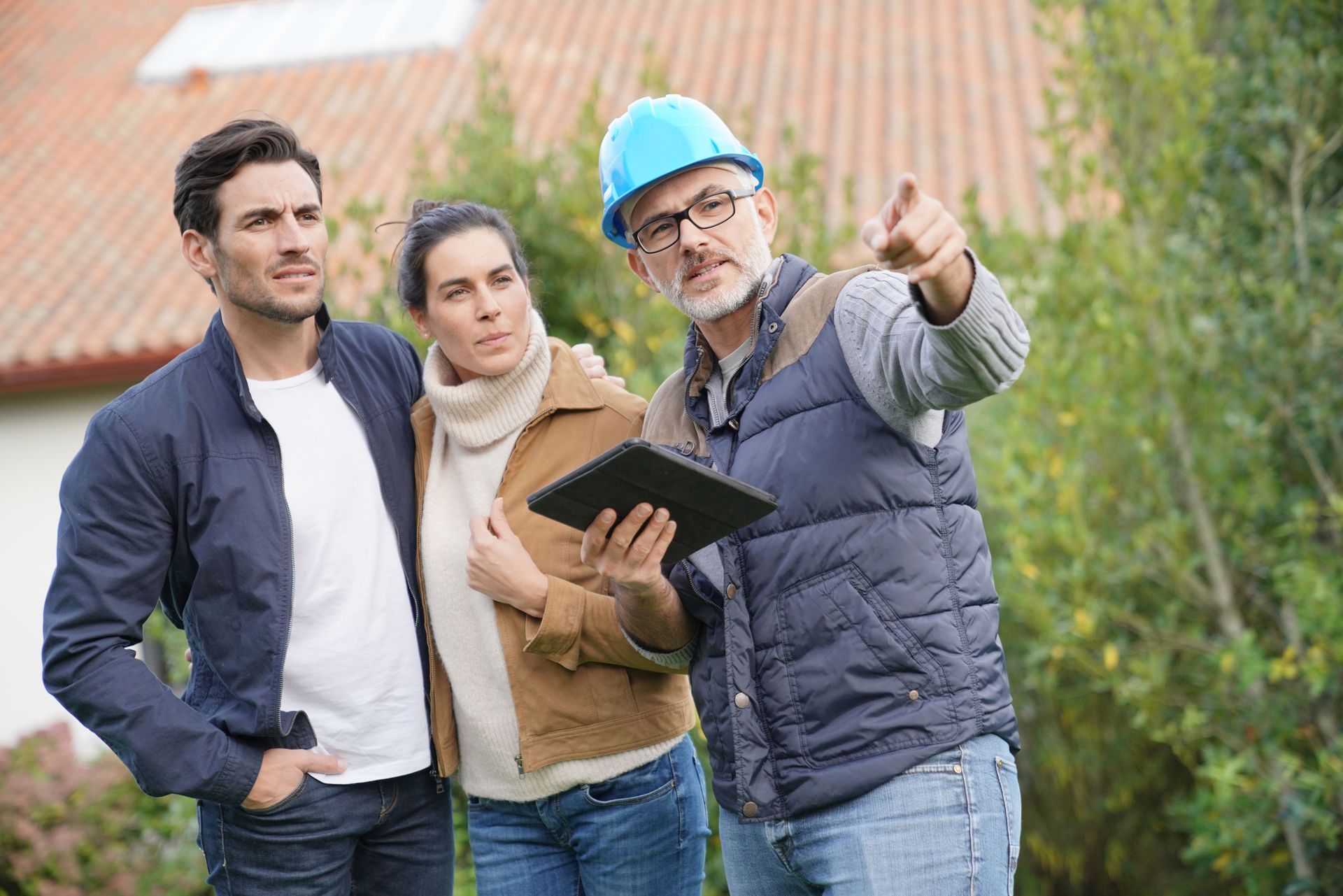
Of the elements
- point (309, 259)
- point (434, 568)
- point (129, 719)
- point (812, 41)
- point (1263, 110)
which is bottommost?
point (129, 719)

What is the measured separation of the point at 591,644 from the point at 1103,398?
251 cm

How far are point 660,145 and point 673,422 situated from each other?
538 millimetres

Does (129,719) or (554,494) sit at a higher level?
(554,494)

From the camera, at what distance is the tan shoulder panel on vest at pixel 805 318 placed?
212cm

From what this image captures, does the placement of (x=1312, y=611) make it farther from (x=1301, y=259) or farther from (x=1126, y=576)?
(x=1301, y=259)

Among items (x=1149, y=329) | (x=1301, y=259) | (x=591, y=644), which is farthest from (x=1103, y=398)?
(x=591, y=644)

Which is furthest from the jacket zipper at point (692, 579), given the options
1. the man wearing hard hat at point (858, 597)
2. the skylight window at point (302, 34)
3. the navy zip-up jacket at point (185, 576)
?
the skylight window at point (302, 34)

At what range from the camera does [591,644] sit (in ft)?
8.00

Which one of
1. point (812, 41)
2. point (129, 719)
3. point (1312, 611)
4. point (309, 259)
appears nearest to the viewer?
point (129, 719)

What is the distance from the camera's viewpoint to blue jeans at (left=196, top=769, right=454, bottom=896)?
8.11 feet

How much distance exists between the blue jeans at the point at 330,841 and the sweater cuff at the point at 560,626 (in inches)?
18.3

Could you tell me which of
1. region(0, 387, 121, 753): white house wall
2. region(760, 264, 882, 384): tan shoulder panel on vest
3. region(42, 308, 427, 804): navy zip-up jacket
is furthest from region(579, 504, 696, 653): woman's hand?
region(0, 387, 121, 753): white house wall

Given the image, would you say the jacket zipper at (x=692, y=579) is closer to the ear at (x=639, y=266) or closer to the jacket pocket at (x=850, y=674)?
the jacket pocket at (x=850, y=674)

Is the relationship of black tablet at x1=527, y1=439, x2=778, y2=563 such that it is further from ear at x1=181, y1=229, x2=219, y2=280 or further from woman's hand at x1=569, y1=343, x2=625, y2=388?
ear at x1=181, y1=229, x2=219, y2=280
